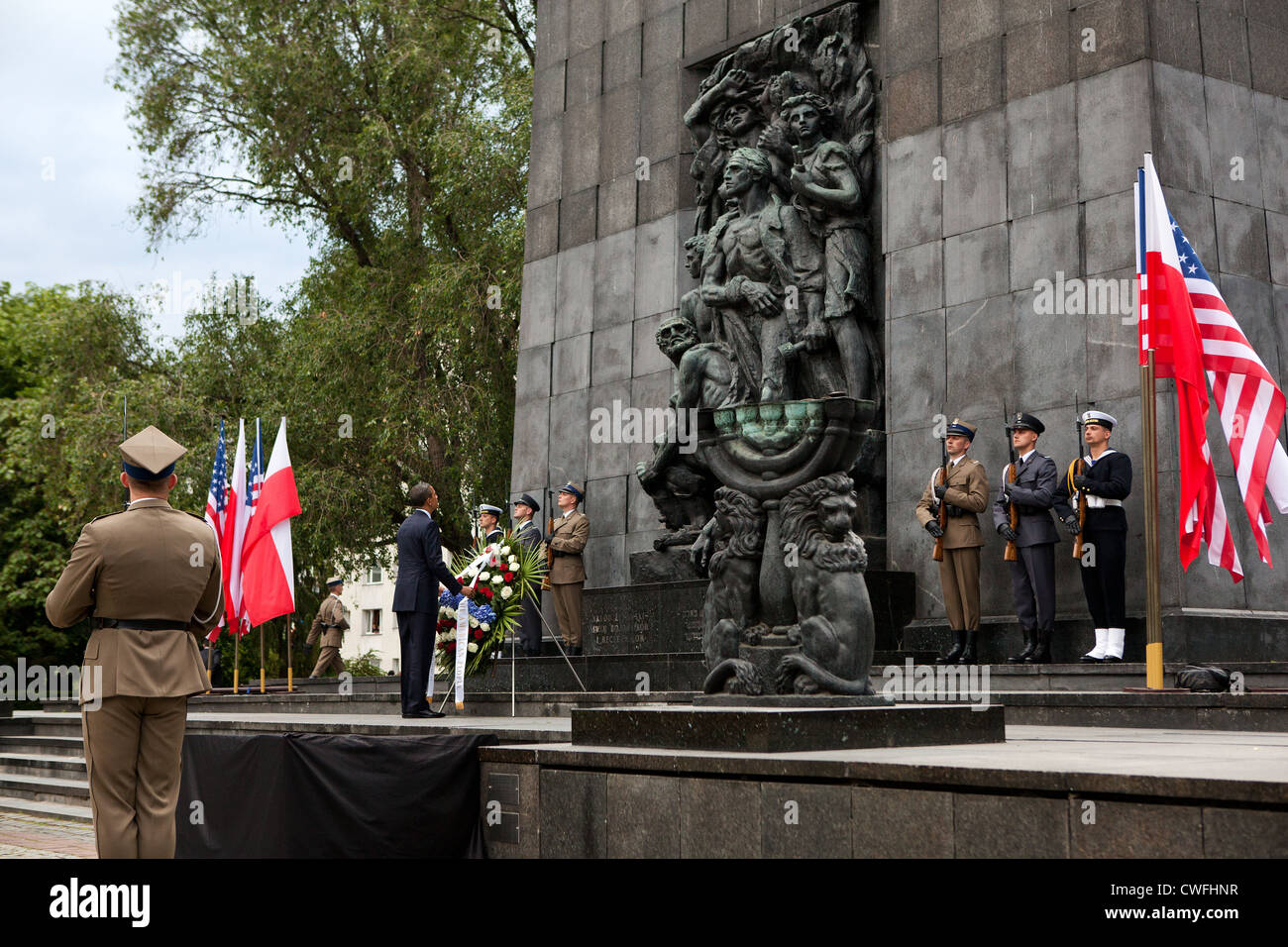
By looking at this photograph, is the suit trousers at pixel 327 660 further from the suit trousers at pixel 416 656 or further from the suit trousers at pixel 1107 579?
the suit trousers at pixel 1107 579

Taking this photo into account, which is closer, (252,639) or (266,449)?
(266,449)

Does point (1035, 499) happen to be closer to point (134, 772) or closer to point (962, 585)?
Answer: point (962, 585)

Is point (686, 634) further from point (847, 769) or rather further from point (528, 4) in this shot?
point (528, 4)

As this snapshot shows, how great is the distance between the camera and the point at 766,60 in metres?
17.2

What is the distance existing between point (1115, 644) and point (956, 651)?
1497 mm

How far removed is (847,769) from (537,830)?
2.12m

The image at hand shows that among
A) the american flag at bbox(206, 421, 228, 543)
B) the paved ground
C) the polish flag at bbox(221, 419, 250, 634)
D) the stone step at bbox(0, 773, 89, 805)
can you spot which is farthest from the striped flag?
the paved ground

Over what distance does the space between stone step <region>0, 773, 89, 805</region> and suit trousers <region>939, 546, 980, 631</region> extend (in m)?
8.13

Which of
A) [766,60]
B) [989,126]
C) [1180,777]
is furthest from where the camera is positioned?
[766,60]

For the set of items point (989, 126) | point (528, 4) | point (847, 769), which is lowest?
point (847, 769)

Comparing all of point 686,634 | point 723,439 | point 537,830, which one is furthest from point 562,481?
point 537,830

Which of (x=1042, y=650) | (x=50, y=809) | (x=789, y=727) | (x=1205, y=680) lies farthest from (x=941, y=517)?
(x=50, y=809)

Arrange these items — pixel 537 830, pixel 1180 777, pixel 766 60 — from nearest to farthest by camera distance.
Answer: pixel 1180 777, pixel 537 830, pixel 766 60

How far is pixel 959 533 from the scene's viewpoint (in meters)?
13.0
